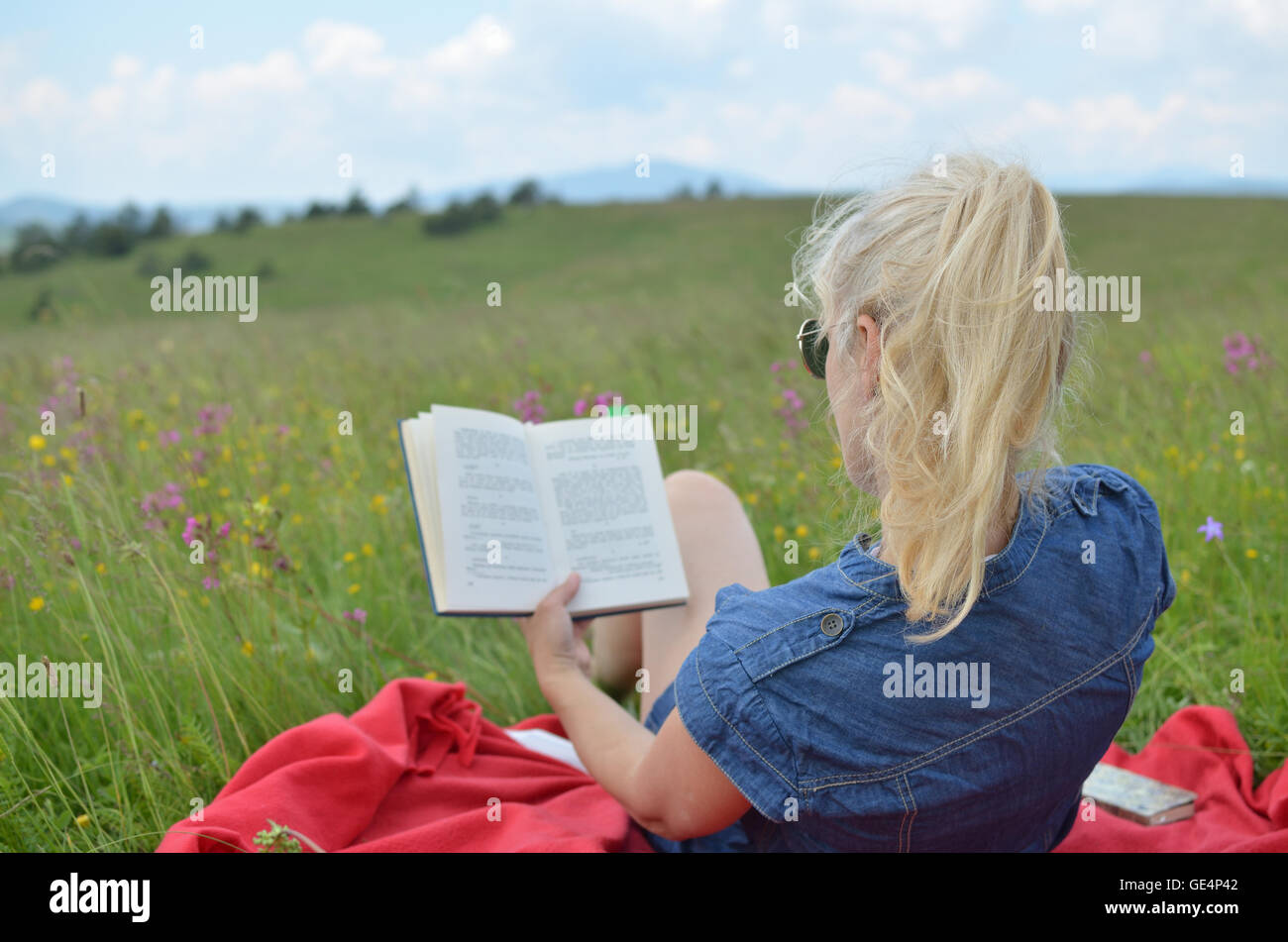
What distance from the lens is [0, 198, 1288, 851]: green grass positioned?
85.7 inches

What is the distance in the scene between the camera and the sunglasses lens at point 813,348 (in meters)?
1.52

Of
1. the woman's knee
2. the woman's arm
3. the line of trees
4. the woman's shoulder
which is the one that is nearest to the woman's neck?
the woman's shoulder

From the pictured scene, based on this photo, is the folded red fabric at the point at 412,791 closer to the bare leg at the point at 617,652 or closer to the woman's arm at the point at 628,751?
the woman's arm at the point at 628,751

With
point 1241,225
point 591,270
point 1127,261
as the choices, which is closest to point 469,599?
point 1127,261

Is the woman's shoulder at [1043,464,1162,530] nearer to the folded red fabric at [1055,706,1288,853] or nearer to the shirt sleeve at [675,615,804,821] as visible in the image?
the shirt sleeve at [675,615,804,821]

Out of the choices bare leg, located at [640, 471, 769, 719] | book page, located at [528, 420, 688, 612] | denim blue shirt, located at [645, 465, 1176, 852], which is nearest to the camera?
denim blue shirt, located at [645, 465, 1176, 852]

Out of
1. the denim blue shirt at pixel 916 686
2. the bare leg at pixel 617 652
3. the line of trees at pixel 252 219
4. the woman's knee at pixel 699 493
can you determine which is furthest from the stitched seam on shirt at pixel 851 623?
A: the line of trees at pixel 252 219

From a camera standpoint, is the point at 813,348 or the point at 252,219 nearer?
the point at 813,348

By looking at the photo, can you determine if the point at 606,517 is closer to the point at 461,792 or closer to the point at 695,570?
the point at 695,570

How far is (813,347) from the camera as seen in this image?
1527 millimetres

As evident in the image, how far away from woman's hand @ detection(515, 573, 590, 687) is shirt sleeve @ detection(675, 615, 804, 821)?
1.68 feet

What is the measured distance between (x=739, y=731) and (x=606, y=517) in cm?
75

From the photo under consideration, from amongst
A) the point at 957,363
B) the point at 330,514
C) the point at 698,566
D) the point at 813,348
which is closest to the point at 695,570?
the point at 698,566

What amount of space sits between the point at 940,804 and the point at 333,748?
3.89 ft
